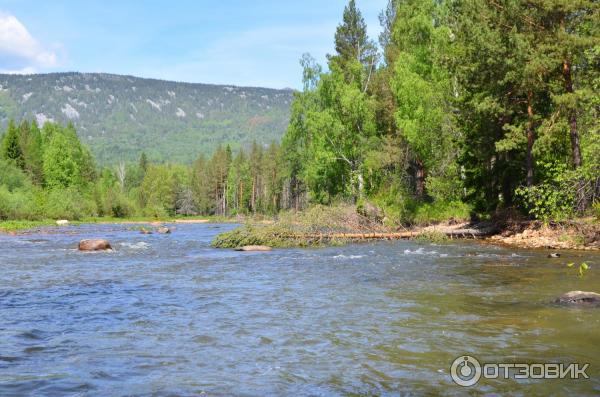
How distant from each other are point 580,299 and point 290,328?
6764 mm

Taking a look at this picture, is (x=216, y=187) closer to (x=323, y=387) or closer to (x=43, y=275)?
(x=43, y=275)

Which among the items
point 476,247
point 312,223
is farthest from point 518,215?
point 312,223

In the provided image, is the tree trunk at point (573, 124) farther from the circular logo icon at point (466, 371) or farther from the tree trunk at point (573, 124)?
the circular logo icon at point (466, 371)

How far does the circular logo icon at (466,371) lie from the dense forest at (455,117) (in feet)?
45.8

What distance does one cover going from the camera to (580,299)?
12.0 meters

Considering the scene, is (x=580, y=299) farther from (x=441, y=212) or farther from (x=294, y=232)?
(x=441, y=212)

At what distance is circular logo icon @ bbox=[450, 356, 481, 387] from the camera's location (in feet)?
23.7

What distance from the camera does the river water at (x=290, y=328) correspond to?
7.35 meters

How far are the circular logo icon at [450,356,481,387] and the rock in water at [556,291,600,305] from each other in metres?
5.08

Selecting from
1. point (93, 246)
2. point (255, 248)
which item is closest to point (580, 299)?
point (255, 248)

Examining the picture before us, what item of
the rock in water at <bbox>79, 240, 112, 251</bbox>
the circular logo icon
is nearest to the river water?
the circular logo icon

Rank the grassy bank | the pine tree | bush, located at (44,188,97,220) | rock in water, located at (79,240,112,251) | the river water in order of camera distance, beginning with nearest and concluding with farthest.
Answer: the river water < rock in water, located at (79,240,112,251) < the grassy bank < bush, located at (44,188,97,220) < the pine tree

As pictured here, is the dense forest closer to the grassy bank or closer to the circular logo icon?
the grassy bank

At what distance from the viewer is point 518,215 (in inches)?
1216
